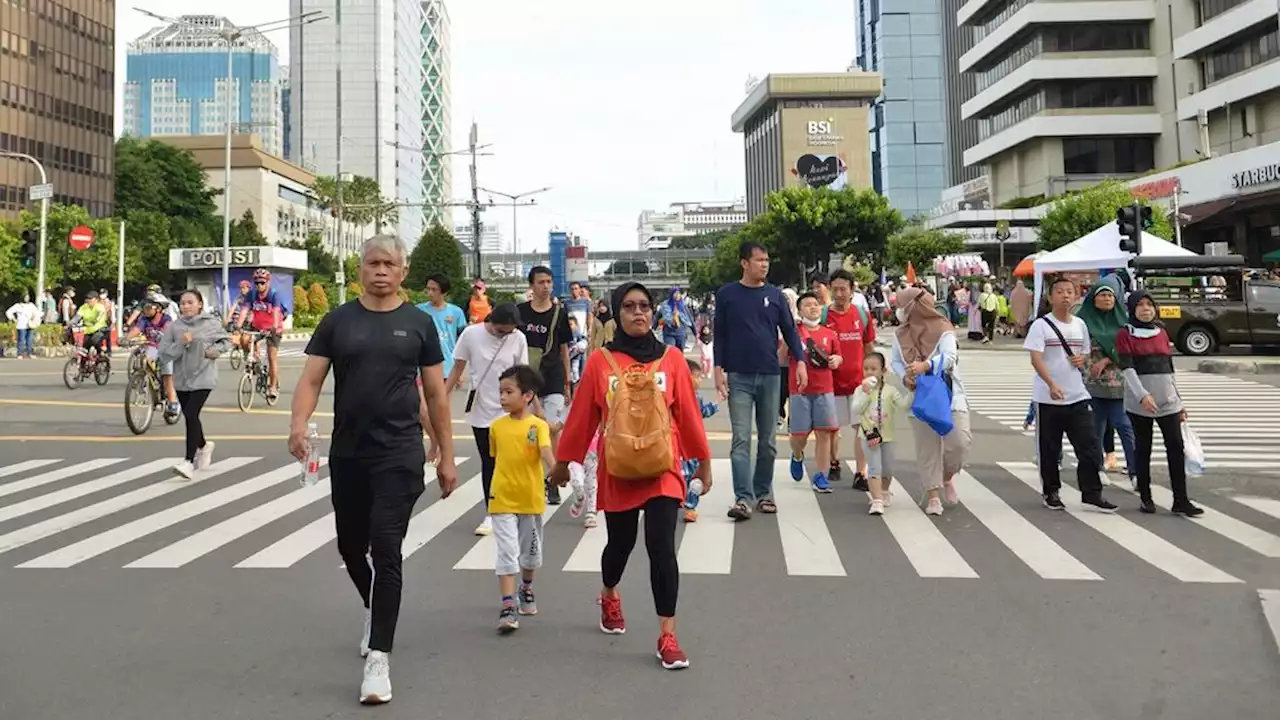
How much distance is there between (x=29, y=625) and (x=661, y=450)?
10.7 ft

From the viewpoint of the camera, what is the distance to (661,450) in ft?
14.7

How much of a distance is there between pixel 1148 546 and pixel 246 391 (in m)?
12.5

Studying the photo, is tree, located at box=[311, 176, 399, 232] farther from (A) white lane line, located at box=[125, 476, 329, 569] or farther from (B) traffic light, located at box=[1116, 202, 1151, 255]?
(A) white lane line, located at box=[125, 476, 329, 569]

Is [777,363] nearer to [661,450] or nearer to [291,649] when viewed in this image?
[661,450]

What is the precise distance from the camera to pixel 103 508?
8344 mm

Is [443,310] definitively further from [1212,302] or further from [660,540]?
[1212,302]

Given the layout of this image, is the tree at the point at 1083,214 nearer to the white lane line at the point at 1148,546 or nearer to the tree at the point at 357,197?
the white lane line at the point at 1148,546

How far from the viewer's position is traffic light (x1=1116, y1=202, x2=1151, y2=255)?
17.7 meters

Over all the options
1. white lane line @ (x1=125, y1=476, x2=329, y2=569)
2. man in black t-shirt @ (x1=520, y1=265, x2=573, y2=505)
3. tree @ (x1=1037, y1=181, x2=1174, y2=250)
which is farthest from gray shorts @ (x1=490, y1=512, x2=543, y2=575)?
tree @ (x1=1037, y1=181, x2=1174, y2=250)

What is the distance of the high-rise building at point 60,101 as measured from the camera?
236 feet

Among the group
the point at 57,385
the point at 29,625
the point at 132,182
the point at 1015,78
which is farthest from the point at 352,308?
the point at 132,182

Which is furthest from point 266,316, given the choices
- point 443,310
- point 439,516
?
point 439,516

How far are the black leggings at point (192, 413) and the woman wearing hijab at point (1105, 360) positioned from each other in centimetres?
766

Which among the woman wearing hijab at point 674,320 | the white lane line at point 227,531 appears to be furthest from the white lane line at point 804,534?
the woman wearing hijab at point 674,320
